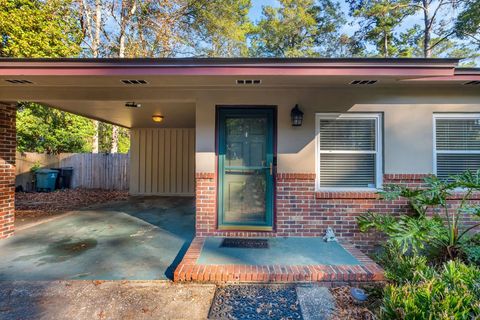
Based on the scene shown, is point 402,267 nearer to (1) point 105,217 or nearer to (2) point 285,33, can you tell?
(1) point 105,217

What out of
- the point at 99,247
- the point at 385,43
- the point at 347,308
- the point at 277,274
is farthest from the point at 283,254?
the point at 385,43

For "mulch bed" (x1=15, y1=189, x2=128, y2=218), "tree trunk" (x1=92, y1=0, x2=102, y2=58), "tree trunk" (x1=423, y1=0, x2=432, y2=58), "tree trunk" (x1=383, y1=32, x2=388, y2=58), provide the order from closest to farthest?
"mulch bed" (x1=15, y1=189, x2=128, y2=218)
"tree trunk" (x1=92, y1=0, x2=102, y2=58)
"tree trunk" (x1=423, y1=0, x2=432, y2=58)
"tree trunk" (x1=383, y1=32, x2=388, y2=58)

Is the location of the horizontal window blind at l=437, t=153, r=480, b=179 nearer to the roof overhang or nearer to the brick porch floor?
the roof overhang

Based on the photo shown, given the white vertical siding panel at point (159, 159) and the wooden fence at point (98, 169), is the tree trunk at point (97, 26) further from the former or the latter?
the white vertical siding panel at point (159, 159)

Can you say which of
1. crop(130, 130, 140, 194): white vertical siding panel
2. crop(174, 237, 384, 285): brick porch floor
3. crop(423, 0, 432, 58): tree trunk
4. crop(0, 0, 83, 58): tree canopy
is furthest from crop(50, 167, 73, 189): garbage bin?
crop(423, 0, 432, 58): tree trunk

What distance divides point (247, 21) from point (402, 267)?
1608 centimetres

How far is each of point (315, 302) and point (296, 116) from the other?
2546 millimetres

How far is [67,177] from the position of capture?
10.7m

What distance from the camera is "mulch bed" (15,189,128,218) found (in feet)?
20.9

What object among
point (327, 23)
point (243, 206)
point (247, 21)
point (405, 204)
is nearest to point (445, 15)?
point (327, 23)

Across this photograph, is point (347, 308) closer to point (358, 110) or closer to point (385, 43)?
point (358, 110)

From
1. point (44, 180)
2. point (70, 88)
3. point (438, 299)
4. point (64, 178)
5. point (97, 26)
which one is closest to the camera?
point (438, 299)

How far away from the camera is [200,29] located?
12.4 metres

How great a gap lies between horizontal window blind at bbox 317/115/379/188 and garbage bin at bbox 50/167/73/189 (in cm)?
1086
